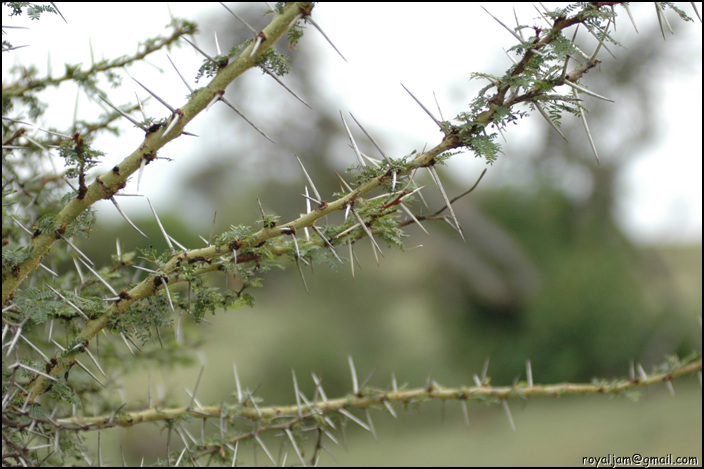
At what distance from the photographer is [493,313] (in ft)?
18.4

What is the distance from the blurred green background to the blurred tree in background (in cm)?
2

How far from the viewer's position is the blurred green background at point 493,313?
4777 mm

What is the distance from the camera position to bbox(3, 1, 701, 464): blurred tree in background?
16.4ft

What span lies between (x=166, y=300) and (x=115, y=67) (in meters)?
0.55

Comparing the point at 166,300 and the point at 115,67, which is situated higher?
the point at 115,67

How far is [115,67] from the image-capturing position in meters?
1.21

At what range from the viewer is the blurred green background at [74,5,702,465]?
4.78 metres

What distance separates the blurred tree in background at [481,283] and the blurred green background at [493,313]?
0.05ft

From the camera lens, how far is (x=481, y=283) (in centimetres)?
572

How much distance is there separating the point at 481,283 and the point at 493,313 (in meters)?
0.31

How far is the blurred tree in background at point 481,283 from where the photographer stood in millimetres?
4988

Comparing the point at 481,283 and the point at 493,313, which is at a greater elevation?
the point at 481,283

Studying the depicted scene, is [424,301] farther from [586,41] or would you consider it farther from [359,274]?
[586,41]

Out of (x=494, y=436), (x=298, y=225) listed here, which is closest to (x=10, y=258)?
(x=298, y=225)
